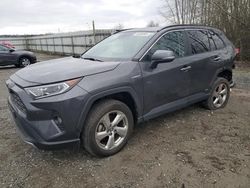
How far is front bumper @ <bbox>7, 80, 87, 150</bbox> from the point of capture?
315 centimetres

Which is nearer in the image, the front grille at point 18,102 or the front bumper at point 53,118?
the front bumper at point 53,118

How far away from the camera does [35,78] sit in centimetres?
340

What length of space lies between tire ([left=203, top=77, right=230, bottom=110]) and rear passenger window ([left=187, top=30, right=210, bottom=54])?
28.8 inches

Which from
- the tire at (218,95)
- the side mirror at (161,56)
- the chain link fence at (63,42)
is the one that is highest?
the chain link fence at (63,42)

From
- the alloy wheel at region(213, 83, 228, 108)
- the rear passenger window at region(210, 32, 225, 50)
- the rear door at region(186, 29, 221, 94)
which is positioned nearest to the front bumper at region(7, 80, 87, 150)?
the rear door at region(186, 29, 221, 94)

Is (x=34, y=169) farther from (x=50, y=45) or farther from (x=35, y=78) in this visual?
(x=50, y=45)

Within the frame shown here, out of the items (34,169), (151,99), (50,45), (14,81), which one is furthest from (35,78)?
(50,45)

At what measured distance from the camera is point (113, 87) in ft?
11.8

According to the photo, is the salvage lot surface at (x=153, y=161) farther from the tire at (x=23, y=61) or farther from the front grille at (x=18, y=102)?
the tire at (x=23, y=61)

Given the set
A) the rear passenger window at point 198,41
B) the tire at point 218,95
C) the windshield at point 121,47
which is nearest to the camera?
the windshield at point 121,47

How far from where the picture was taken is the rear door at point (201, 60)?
4.83 metres

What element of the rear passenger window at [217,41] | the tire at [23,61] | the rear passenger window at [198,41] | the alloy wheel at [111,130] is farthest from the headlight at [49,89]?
the tire at [23,61]

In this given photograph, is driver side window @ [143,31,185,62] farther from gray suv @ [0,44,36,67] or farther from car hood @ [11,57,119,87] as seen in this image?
gray suv @ [0,44,36,67]

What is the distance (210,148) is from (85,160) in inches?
68.3
